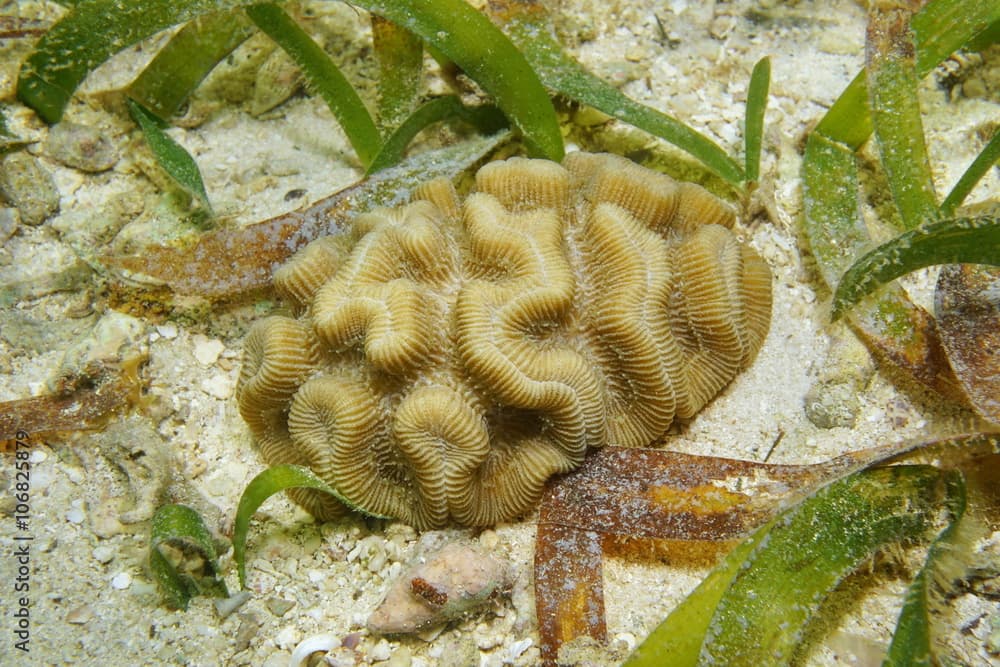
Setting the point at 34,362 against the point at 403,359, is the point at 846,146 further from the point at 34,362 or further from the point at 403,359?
the point at 34,362

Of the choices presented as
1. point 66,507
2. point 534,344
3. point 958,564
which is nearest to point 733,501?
point 958,564

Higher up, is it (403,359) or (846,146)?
(846,146)

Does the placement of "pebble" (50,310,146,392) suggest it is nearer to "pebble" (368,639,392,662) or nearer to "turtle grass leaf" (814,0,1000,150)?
"pebble" (368,639,392,662)

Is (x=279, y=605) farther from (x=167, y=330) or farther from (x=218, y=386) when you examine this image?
(x=167, y=330)

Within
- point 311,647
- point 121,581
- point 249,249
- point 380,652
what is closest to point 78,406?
point 121,581

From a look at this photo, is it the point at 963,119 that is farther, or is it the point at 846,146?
the point at 963,119

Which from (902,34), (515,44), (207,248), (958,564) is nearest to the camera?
(958,564)

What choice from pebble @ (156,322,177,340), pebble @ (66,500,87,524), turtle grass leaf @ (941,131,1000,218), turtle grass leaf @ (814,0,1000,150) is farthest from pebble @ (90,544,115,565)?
turtle grass leaf @ (814,0,1000,150)
